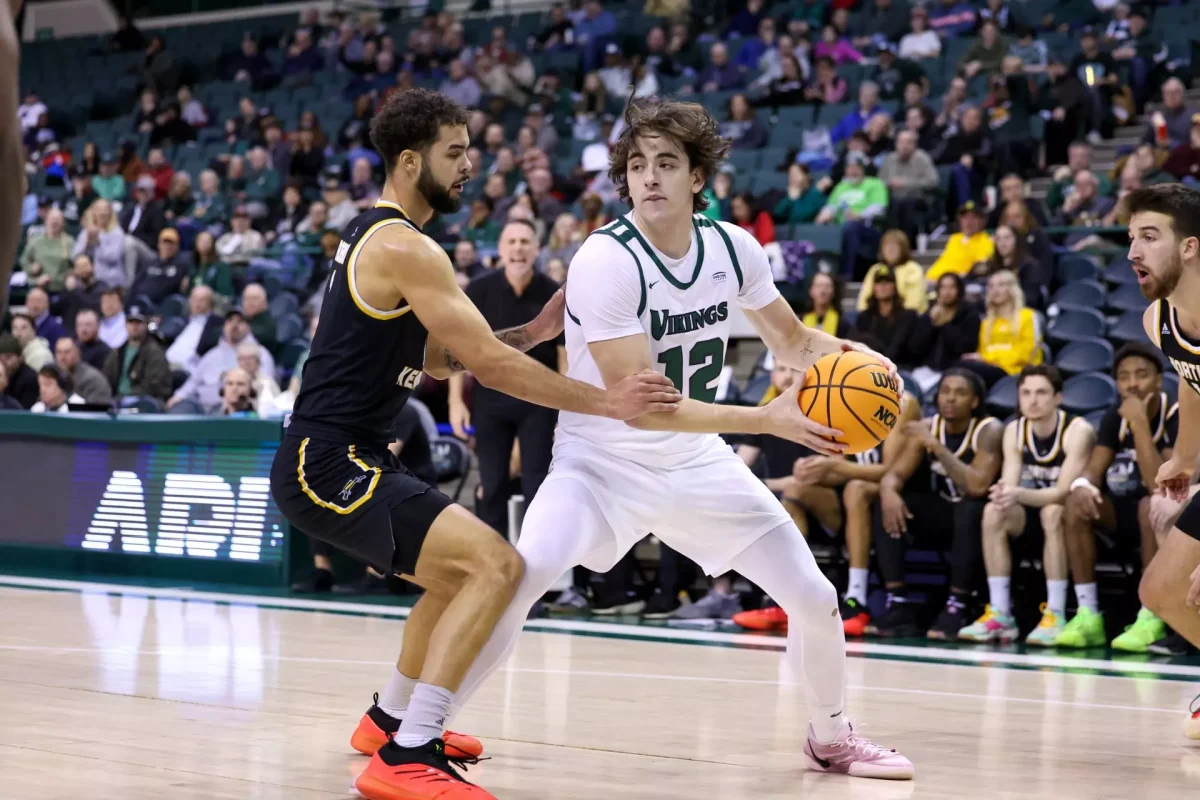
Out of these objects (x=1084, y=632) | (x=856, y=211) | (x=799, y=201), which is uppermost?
(x=799, y=201)

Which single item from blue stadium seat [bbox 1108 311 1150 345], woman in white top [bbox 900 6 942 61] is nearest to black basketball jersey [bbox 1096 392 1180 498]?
blue stadium seat [bbox 1108 311 1150 345]

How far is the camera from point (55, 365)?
12.6m

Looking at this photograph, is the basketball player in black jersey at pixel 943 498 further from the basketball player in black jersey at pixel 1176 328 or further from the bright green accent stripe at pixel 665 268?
the bright green accent stripe at pixel 665 268

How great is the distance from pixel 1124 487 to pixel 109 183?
14828 mm

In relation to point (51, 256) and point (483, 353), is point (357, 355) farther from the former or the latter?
point (51, 256)

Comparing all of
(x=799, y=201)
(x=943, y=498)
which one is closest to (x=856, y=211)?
(x=799, y=201)

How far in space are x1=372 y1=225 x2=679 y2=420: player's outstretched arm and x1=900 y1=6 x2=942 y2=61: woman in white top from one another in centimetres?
1259

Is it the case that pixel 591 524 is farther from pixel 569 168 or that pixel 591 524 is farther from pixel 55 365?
pixel 569 168

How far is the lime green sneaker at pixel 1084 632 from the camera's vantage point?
7879 millimetres

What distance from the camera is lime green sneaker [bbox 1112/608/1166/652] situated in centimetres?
777

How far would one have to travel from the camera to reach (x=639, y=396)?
160 inches

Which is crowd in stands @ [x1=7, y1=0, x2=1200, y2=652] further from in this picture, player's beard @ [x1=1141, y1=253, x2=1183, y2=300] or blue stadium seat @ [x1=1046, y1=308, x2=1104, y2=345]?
player's beard @ [x1=1141, y1=253, x2=1183, y2=300]

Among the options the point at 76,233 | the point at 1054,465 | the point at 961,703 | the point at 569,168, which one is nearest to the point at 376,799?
the point at 961,703

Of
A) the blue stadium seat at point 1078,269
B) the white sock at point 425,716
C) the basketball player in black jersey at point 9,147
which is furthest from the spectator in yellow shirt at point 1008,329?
the basketball player in black jersey at point 9,147
